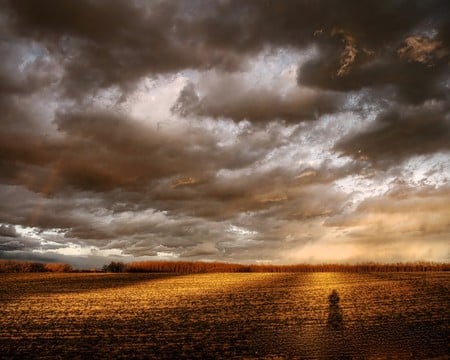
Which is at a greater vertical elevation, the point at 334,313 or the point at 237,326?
the point at 334,313

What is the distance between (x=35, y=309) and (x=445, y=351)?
19.5 m

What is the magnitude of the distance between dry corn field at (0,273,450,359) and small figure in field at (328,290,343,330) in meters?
0.04

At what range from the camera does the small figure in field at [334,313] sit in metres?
16.3

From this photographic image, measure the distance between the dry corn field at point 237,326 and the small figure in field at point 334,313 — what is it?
4 cm

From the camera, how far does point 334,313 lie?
18.6 metres

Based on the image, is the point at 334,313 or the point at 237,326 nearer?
the point at 237,326

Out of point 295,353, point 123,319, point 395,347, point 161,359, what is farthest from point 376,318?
point 123,319

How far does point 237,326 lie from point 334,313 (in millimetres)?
4772

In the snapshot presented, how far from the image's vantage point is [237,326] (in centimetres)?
1647

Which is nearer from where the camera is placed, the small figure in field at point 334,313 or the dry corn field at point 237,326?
the dry corn field at point 237,326

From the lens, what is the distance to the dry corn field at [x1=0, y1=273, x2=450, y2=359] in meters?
13.2

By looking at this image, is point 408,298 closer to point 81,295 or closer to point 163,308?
point 163,308

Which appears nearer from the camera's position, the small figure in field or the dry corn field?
the dry corn field

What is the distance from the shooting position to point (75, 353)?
1332 centimetres
